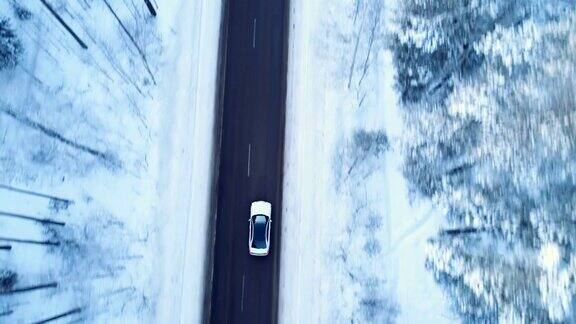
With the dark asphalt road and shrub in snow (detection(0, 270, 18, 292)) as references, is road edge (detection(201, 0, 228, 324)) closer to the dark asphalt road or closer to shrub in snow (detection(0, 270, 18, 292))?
the dark asphalt road

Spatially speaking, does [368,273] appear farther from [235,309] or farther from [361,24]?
[361,24]

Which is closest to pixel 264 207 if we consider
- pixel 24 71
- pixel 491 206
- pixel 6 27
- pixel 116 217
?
pixel 116 217

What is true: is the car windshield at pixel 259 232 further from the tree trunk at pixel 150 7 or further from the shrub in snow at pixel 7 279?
the tree trunk at pixel 150 7

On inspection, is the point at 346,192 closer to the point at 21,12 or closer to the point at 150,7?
the point at 150,7

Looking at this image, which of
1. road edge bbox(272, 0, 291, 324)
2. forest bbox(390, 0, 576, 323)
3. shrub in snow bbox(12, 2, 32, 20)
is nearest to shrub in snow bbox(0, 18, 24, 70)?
shrub in snow bbox(12, 2, 32, 20)

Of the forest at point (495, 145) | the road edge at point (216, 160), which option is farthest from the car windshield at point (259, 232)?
the forest at point (495, 145)

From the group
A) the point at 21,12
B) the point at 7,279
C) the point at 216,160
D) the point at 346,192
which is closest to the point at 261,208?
the point at 216,160
